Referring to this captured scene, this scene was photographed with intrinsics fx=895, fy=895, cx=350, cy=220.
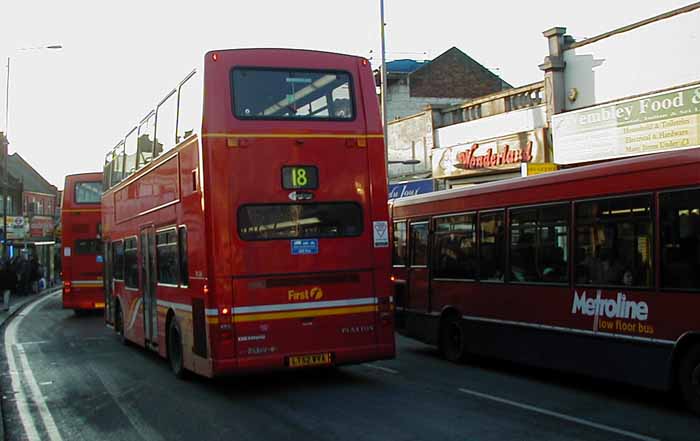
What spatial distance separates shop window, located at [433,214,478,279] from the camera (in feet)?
45.8

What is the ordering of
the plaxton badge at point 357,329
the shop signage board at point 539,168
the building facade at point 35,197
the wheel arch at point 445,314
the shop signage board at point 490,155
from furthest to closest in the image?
the building facade at point 35,197, the shop signage board at point 490,155, the shop signage board at point 539,168, the wheel arch at point 445,314, the plaxton badge at point 357,329

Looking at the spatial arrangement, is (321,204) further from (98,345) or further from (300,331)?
(98,345)

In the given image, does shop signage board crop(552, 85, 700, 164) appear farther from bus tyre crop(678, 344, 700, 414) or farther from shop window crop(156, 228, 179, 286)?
shop window crop(156, 228, 179, 286)

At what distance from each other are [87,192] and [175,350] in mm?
16909

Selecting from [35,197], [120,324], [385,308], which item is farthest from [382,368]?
[35,197]

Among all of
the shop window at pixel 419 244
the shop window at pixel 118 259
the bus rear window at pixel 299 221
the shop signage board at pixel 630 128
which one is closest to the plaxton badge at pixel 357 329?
the bus rear window at pixel 299 221

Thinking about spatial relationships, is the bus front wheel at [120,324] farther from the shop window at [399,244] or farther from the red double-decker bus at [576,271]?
the red double-decker bus at [576,271]

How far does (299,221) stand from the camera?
11.7m

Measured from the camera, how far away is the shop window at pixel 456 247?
13961mm

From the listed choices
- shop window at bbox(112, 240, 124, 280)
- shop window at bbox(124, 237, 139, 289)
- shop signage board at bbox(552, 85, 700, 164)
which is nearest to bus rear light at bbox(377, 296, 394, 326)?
shop window at bbox(124, 237, 139, 289)

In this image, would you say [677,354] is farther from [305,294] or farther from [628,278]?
[305,294]

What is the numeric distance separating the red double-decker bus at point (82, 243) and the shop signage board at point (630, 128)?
587 inches

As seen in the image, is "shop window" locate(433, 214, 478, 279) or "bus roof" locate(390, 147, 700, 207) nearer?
"bus roof" locate(390, 147, 700, 207)

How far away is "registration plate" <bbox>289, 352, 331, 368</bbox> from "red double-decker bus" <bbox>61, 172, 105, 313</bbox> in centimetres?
1914
